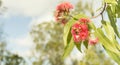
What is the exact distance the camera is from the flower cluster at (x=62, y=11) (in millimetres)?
2030

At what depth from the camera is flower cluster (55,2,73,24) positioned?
79.9 inches

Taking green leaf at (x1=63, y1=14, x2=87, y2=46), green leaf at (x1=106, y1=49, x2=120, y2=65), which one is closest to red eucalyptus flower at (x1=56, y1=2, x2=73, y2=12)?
green leaf at (x1=63, y1=14, x2=87, y2=46)

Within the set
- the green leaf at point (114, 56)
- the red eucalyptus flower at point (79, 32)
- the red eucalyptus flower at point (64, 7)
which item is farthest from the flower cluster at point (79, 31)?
the red eucalyptus flower at point (64, 7)

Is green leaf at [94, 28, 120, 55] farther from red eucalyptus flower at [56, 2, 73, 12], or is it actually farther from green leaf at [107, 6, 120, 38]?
red eucalyptus flower at [56, 2, 73, 12]

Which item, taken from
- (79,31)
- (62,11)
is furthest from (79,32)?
(62,11)

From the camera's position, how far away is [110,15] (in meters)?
1.94

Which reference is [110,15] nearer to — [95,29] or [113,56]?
[95,29]

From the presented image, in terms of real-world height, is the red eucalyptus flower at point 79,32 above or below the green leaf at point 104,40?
above

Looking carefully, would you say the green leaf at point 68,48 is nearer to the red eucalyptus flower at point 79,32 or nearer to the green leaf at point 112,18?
the red eucalyptus flower at point 79,32

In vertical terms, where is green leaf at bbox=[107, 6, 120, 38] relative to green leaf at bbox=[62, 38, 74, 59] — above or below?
above

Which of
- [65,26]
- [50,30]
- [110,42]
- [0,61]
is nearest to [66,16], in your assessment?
[65,26]

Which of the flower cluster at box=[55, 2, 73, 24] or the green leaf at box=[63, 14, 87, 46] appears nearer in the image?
the green leaf at box=[63, 14, 87, 46]

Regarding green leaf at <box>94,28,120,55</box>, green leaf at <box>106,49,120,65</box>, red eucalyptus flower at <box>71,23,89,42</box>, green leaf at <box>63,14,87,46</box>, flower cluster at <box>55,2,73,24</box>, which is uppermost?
flower cluster at <box>55,2,73,24</box>

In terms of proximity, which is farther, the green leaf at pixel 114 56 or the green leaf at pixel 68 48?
the green leaf at pixel 68 48
